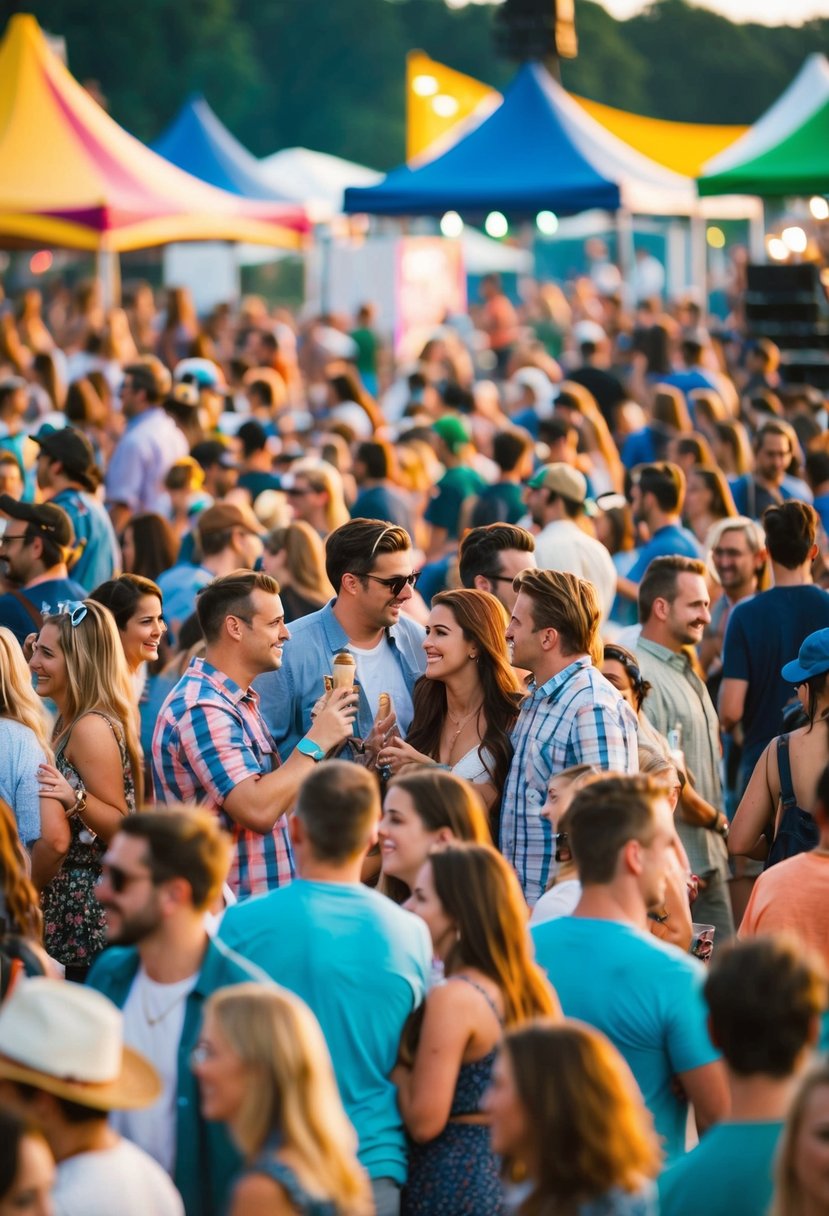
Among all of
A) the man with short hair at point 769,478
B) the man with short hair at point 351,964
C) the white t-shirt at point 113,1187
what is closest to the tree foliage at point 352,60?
the man with short hair at point 769,478

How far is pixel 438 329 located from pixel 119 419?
377 inches

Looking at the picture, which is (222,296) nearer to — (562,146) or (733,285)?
(733,285)

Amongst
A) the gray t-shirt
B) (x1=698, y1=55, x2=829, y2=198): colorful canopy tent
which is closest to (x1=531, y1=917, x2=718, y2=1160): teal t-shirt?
the gray t-shirt

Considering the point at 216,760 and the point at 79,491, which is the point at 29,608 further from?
the point at 216,760

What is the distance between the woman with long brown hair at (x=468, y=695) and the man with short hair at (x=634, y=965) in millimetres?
1481

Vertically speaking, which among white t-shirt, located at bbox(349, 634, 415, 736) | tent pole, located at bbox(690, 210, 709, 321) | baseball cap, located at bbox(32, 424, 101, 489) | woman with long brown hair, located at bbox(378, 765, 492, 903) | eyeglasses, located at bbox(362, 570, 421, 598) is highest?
tent pole, located at bbox(690, 210, 709, 321)

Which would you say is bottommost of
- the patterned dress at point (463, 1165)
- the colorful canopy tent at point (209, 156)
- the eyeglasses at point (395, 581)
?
the patterned dress at point (463, 1165)

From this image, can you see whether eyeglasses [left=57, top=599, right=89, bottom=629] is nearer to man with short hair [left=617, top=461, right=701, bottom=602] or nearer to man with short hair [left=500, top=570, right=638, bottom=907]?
man with short hair [left=500, top=570, right=638, bottom=907]

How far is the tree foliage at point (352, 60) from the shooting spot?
5462 cm

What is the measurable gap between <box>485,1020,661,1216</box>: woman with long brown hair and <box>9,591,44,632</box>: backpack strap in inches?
174

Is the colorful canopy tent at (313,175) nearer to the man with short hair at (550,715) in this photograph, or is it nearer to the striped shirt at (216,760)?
the man with short hair at (550,715)

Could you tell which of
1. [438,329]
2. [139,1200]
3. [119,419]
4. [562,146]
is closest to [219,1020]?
[139,1200]

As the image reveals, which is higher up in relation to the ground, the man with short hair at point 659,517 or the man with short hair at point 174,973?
the man with short hair at point 659,517

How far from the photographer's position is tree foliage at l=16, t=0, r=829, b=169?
179 feet
